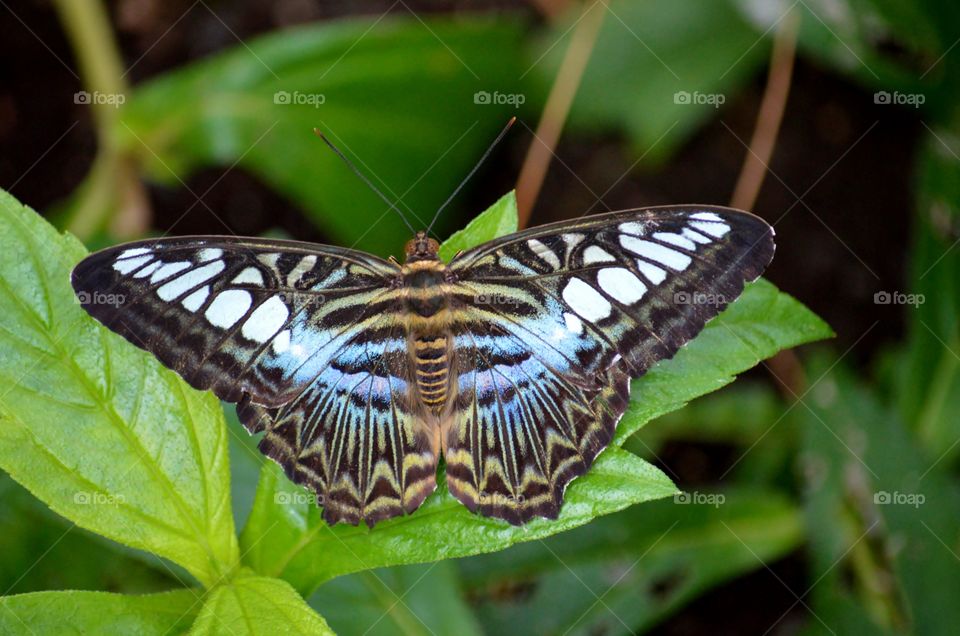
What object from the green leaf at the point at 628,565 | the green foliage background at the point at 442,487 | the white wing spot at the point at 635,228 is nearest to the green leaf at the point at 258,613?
the green foliage background at the point at 442,487

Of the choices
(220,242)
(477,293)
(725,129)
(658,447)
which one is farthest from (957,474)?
(220,242)

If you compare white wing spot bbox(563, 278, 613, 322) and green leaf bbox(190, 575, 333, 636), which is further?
white wing spot bbox(563, 278, 613, 322)

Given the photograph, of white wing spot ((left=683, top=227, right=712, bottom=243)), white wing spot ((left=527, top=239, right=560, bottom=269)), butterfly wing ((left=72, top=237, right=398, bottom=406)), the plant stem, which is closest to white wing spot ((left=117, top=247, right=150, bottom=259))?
butterfly wing ((left=72, top=237, right=398, bottom=406))

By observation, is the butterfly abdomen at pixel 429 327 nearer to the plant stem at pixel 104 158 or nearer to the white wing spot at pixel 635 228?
the white wing spot at pixel 635 228

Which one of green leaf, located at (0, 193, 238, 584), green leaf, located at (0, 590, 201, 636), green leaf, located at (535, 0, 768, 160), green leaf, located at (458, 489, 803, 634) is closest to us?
green leaf, located at (0, 590, 201, 636)

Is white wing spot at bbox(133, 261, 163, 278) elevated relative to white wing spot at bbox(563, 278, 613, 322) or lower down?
lower down

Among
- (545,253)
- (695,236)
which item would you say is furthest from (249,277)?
(695,236)

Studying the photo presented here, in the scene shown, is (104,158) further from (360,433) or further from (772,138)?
(772,138)

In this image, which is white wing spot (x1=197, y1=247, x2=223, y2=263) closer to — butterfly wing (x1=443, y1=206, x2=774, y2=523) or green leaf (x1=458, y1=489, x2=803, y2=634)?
butterfly wing (x1=443, y1=206, x2=774, y2=523)
